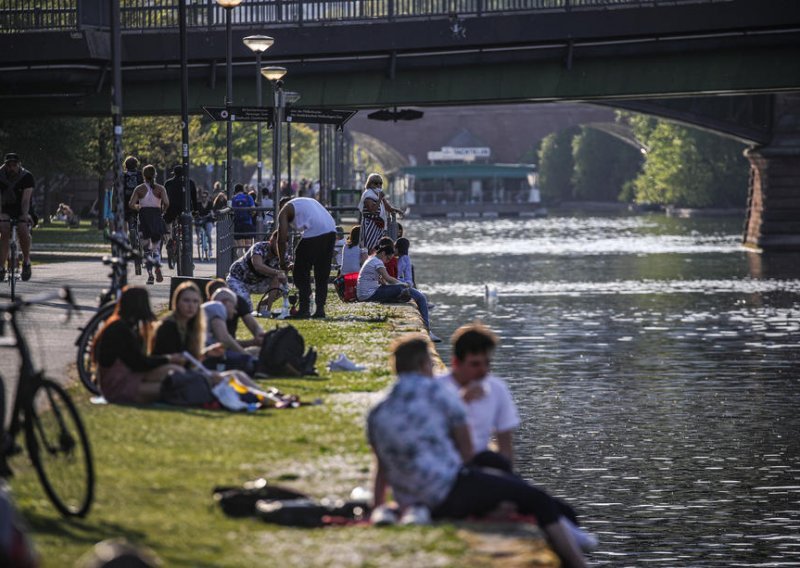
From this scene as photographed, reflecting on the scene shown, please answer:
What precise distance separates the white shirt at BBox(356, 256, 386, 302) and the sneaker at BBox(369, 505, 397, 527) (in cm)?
1691

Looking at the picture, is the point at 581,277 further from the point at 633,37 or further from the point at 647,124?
the point at 647,124

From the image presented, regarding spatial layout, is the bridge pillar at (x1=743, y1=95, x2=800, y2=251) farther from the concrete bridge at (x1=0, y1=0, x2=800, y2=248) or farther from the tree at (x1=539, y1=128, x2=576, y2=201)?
the tree at (x1=539, y1=128, x2=576, y2=201)

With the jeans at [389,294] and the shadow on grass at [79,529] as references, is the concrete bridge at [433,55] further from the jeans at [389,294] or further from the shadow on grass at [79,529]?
the shadow on grass at [79,529]

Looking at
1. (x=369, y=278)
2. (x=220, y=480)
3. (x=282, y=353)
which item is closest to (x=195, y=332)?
(x=282, y=353)

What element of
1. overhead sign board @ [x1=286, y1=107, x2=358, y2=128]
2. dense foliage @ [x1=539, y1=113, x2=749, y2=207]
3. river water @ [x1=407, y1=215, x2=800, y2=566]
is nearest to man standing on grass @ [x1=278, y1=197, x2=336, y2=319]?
overhead sign board @ [x1=286, y1=107, x2=358, y2=128]

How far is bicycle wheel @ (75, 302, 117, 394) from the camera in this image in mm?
14164

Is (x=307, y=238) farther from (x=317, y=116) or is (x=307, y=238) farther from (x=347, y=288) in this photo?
(x=347, y=288)

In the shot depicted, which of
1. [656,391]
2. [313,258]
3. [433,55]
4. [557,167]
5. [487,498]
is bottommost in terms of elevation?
[656,391]

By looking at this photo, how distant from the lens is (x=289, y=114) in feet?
82.7

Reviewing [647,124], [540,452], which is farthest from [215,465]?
[647,124]

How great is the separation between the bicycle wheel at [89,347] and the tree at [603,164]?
122m

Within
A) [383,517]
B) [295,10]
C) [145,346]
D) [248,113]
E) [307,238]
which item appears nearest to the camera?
[383,517]

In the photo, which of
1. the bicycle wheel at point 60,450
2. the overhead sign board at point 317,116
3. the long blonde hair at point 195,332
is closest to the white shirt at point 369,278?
the overhead sign board at point 317,116

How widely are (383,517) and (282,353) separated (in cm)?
750
